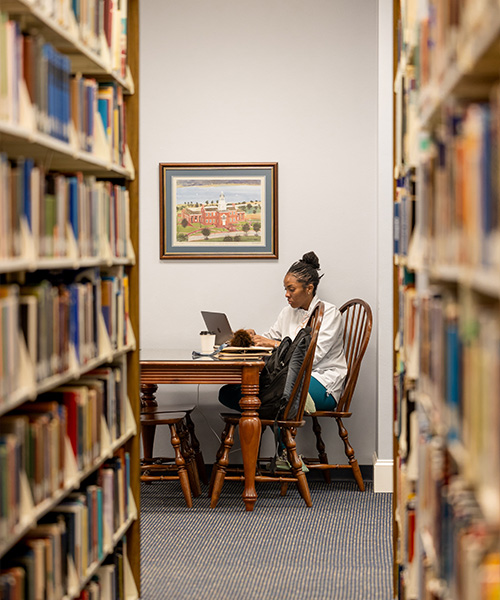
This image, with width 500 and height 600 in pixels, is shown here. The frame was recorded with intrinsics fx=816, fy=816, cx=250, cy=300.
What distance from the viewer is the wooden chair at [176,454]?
162 inches

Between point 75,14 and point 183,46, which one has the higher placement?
point 183,46

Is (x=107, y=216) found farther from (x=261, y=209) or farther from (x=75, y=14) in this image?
(x=261, y=209)

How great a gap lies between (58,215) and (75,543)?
0.88 metres

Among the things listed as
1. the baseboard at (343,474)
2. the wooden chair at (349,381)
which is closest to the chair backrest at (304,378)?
the wooden chair at (349,381)

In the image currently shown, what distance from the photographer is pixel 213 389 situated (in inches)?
193

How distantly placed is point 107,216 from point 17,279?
0.51 meters

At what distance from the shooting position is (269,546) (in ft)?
11.6

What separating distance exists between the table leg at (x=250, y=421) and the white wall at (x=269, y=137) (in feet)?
2.78

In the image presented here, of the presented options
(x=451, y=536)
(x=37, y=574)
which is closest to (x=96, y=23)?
(x=37, y=574)

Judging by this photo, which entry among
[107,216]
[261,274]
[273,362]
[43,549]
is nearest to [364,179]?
[261,274]

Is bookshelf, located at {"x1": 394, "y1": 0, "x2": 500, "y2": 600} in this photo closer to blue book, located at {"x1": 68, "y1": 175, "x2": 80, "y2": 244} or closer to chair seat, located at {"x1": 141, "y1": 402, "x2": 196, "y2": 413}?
blue book, located at {"x1": 68, "y1": 175, "x2": 80, "y2": 244}

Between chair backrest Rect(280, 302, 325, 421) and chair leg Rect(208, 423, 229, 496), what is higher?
chair backrest Rect(280, 302, 325, 421)

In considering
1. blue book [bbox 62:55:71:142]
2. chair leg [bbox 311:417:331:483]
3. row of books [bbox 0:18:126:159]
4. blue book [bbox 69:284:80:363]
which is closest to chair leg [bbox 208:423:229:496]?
chair leg [bbox 311:417:331:483]

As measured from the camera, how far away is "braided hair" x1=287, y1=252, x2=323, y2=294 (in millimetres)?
4617
